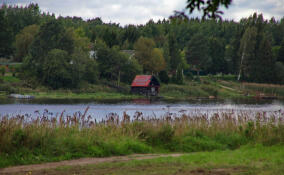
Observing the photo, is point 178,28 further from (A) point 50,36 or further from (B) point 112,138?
(B) point 112,138

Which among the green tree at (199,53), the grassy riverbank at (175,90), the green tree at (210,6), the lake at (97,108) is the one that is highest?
the green tree at (199,53)

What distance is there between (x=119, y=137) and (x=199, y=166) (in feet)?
17.3

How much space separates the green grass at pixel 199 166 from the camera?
38.4 feet

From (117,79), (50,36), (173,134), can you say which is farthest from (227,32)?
(173,134)

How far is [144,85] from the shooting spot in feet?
265

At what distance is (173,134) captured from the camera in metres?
18.0

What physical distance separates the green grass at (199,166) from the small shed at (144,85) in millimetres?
66381

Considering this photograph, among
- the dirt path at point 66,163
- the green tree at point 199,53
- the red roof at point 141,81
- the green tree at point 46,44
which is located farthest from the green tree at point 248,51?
the dirt path at point 66,163

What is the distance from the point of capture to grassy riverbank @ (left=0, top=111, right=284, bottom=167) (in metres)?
14.4

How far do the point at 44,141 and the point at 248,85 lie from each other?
88006mm

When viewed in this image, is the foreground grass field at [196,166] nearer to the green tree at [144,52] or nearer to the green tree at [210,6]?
the green tree at [210,6]

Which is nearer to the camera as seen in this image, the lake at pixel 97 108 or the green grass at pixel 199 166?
the green grass at pixel 199 166

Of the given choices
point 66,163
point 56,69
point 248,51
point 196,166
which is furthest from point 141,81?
point 196,166

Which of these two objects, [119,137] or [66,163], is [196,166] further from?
[119,137]
